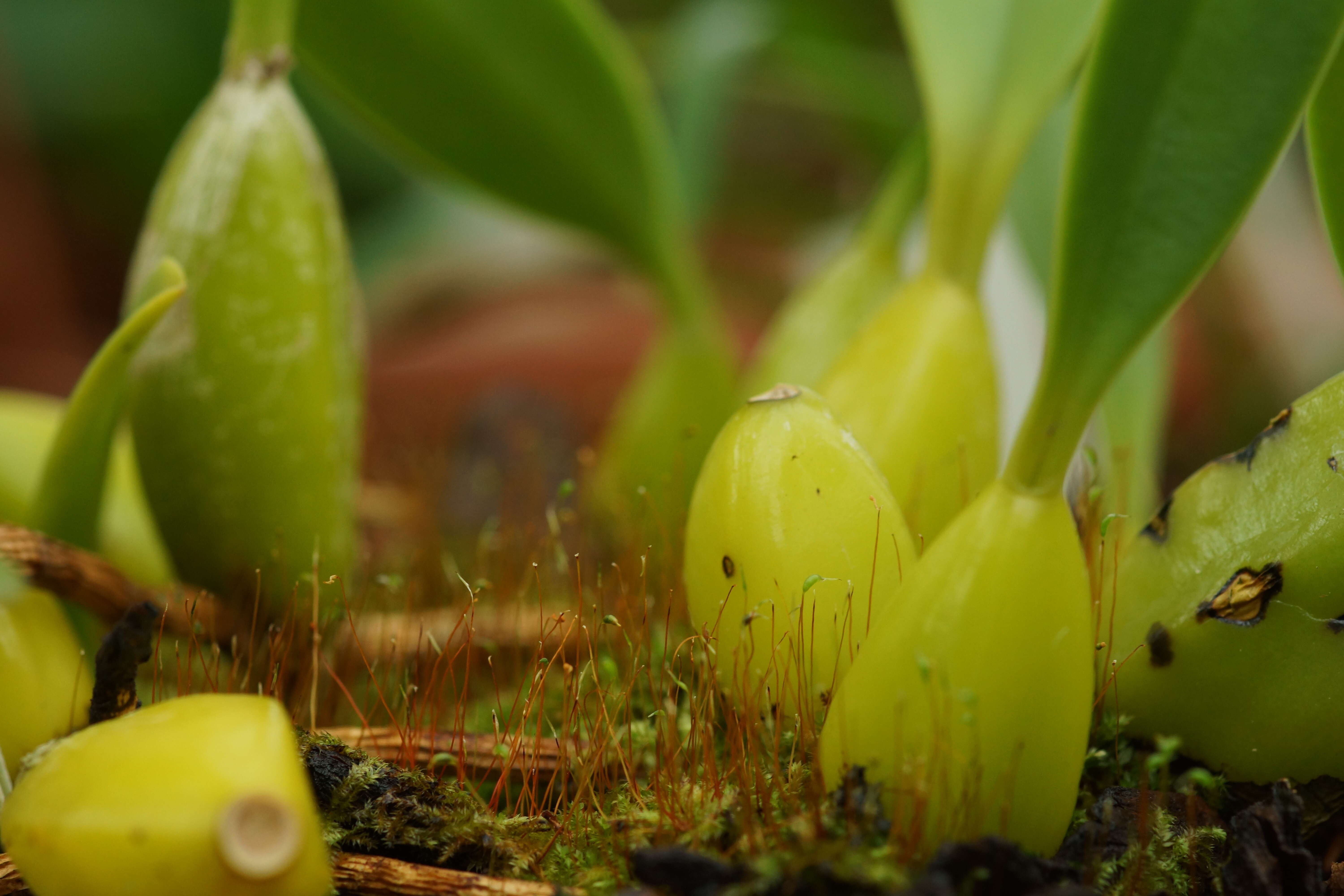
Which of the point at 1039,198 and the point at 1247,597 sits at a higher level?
the point at 1039,198

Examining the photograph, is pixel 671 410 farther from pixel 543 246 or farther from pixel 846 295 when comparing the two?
pixel 543 246

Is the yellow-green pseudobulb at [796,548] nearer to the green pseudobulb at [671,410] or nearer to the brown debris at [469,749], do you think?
the brown debris at [469,749]

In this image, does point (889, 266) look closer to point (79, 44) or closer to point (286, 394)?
point (286, 394)

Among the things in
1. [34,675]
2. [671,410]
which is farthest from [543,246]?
[34,675]

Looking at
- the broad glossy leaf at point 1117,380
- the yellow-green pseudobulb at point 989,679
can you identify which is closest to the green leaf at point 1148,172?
the yellow-green pseudobulb at point 989,679

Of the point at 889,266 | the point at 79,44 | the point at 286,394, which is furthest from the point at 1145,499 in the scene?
the point at 79,44

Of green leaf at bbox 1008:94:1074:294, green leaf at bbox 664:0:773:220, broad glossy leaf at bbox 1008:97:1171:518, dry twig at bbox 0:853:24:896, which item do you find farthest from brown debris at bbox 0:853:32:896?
green leaf at bbox 664:0:773:220
